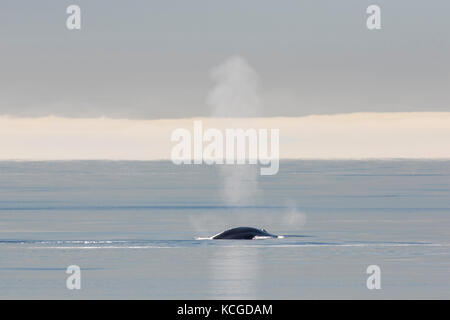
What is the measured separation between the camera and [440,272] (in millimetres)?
65250

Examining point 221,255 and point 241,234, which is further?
point 241,234

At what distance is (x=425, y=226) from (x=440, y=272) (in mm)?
32214

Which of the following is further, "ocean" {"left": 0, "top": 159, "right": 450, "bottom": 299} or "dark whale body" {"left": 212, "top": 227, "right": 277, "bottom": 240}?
"dark whale body" {"left": 212, "top": 227, "right": 277, "bottom": 240}

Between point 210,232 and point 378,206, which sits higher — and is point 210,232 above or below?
below

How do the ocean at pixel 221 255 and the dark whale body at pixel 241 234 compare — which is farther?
the dark whale body at pixel 241 234

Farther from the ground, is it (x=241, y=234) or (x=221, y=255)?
(x=241, y=234)
